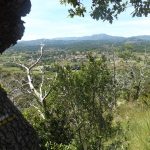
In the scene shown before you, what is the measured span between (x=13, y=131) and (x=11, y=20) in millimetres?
909

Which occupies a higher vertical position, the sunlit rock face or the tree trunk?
the sunlit rock face

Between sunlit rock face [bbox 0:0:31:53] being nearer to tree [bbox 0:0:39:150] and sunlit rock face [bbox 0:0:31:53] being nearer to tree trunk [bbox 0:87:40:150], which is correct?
tree [bbox 0:0:39:150]

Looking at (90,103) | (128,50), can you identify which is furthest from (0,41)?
(128,50)

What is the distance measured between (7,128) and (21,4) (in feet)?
3.24

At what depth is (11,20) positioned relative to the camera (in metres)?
2.80

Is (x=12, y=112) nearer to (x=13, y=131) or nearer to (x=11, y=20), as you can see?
(x=13, y=131)

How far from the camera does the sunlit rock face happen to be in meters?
2.67

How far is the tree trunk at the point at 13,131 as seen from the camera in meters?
2.21

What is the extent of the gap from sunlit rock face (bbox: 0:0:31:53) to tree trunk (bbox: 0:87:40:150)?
56 centimetres

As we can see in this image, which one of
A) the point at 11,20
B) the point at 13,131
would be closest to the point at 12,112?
the point at 13,131

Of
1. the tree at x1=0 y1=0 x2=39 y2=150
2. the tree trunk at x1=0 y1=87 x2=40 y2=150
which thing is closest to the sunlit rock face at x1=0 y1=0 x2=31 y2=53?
the tree at x1=0 y1=0 x2=39 y2=150

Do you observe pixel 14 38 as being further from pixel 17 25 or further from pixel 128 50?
pixel 128 50

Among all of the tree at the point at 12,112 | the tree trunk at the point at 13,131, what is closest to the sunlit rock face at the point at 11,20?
the tree at the point at 12,112

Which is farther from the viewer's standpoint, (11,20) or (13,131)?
(11,20)
